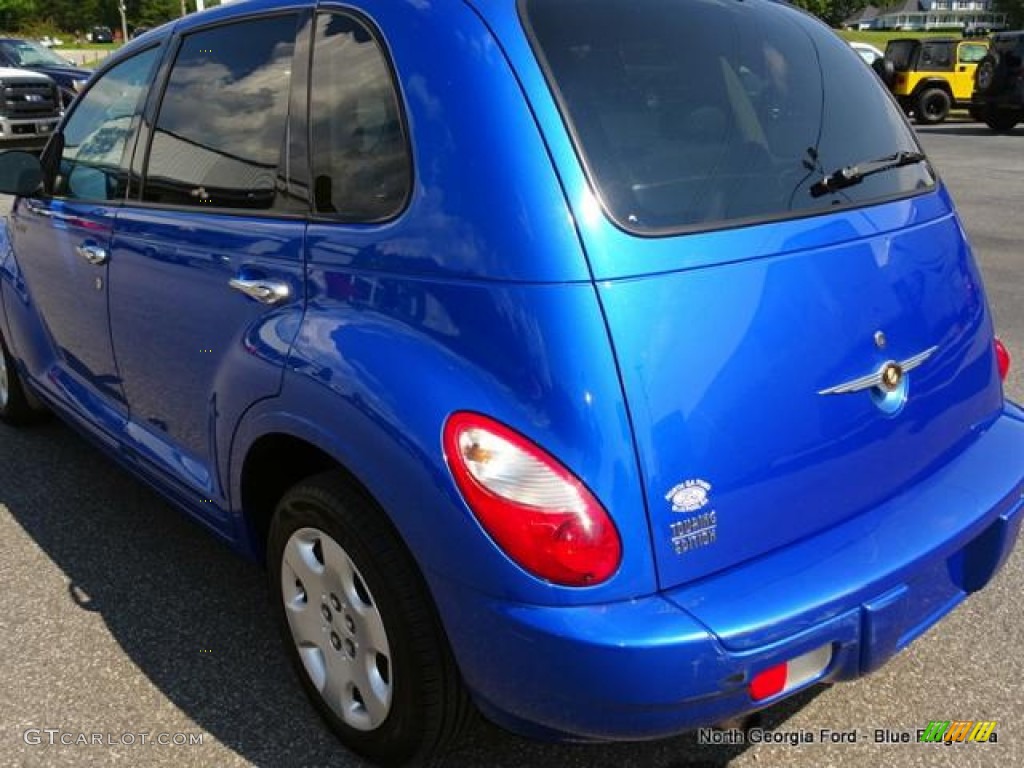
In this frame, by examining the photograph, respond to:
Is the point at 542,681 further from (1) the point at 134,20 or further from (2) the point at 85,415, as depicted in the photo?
(1) the point at 134,20

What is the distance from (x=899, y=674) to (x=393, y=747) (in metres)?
1.41

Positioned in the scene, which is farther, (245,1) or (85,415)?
(85,415)

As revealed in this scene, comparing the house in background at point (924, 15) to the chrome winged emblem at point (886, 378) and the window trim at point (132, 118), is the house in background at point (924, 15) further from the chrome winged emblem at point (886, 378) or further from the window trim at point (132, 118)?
the chrome winged emblem at point (886, 378)

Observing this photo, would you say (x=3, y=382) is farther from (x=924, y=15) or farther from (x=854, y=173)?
(x=924, y=15)

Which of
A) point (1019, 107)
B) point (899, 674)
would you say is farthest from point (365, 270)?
point (1019, 107)

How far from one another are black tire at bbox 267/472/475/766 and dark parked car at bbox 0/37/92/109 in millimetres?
15723

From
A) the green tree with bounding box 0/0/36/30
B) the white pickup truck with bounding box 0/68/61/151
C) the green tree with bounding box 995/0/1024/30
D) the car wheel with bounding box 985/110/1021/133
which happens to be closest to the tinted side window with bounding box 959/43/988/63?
the car wheel with bounding box 985/110/1021/133

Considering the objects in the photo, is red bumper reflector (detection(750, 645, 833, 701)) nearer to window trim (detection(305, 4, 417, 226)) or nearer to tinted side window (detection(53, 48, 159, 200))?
window trim (detection(305, 4, 417, 226))

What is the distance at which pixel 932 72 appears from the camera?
21000mm

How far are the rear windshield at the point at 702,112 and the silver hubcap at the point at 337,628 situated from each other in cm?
101

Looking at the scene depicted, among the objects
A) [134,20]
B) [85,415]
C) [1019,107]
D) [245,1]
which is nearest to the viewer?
[245,1]

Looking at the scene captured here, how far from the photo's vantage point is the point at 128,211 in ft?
9.55

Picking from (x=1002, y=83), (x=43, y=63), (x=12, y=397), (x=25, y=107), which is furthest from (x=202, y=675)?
(x=1002, y=83)

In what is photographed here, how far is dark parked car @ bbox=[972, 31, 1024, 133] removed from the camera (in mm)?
18703
